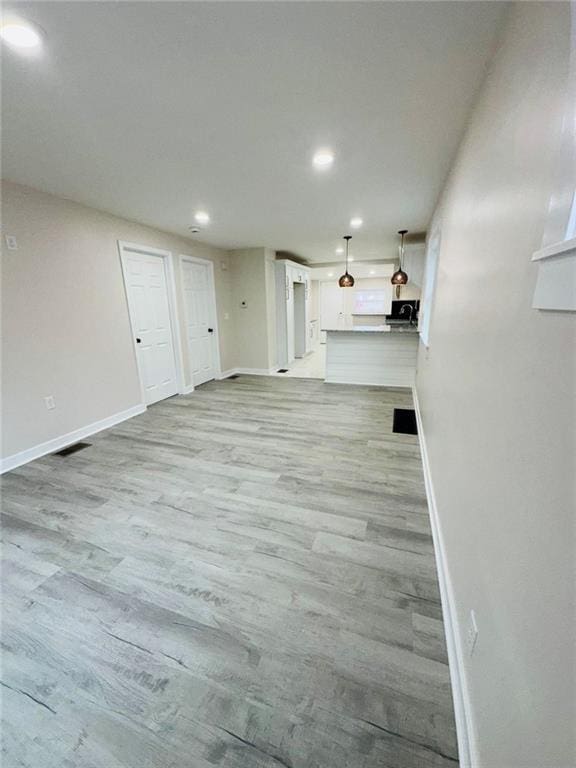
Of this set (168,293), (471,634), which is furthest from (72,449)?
(471,634)

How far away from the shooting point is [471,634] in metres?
1.03

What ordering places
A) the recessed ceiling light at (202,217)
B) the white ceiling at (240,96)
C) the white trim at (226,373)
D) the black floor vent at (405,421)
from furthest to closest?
the white trim at (226,373)
the recessed ceiling light at (202,217)
the black floor vent at (405,421)
the white ceiling at (240,96)

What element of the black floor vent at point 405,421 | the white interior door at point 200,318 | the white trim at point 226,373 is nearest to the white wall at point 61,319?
the white interior door at point 200,318

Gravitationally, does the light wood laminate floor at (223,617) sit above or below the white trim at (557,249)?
below

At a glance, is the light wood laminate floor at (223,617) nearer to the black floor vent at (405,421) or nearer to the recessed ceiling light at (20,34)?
the black floor vent at (405,421)

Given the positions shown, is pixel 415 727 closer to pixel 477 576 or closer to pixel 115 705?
pixel 477 576

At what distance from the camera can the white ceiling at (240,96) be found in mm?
1186

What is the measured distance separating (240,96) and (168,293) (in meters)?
3.36

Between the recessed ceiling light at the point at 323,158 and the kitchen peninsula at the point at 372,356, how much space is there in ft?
8.95

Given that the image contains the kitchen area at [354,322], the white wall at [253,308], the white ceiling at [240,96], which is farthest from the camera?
the white wall at [253,308]

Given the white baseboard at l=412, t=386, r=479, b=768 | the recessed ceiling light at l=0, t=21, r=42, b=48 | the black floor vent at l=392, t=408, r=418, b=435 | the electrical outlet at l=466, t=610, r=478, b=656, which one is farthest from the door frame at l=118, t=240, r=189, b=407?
the electrical outlet at l=466, t=610, r=478, b=656

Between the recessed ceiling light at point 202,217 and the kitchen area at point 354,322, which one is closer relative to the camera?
the recessed ceiling light at point 202,217

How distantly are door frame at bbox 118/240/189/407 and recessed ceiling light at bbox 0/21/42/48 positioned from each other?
2.60 metres

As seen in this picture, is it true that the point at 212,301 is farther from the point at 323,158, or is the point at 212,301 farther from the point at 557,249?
the point at 557,249
